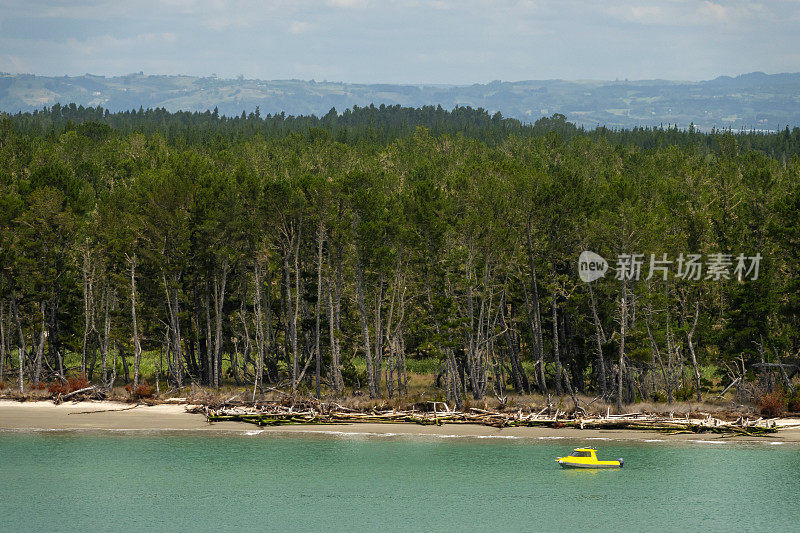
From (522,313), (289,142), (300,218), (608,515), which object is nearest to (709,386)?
(522,313)

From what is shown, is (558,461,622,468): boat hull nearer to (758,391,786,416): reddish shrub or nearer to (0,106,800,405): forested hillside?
(0,106,800,405): forested hillside

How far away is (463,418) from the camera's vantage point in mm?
53625

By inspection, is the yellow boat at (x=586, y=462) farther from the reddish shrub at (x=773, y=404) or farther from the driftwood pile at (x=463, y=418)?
the reddish shrub at (x=773, y=404)

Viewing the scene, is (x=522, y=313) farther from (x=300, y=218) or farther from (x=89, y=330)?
(x=89, y=330)

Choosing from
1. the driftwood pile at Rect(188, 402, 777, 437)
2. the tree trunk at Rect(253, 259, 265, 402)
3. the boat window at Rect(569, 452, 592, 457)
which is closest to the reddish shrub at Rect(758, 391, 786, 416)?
the driftwood pile at Rect(188, 402, 777, 437)

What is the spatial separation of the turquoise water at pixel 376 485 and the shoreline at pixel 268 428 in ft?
3.63

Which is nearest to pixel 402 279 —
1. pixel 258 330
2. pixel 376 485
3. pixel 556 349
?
pixel 258 330

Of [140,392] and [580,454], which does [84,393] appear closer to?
[140,392]

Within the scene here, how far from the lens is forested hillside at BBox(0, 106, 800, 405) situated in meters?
54.9

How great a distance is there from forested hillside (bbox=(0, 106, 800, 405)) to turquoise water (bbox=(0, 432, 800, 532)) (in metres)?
8.88

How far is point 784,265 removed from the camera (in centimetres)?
5716

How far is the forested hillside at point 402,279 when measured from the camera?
180 feet

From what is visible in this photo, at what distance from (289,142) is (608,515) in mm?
116281

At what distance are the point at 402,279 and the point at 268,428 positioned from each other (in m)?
13.8
